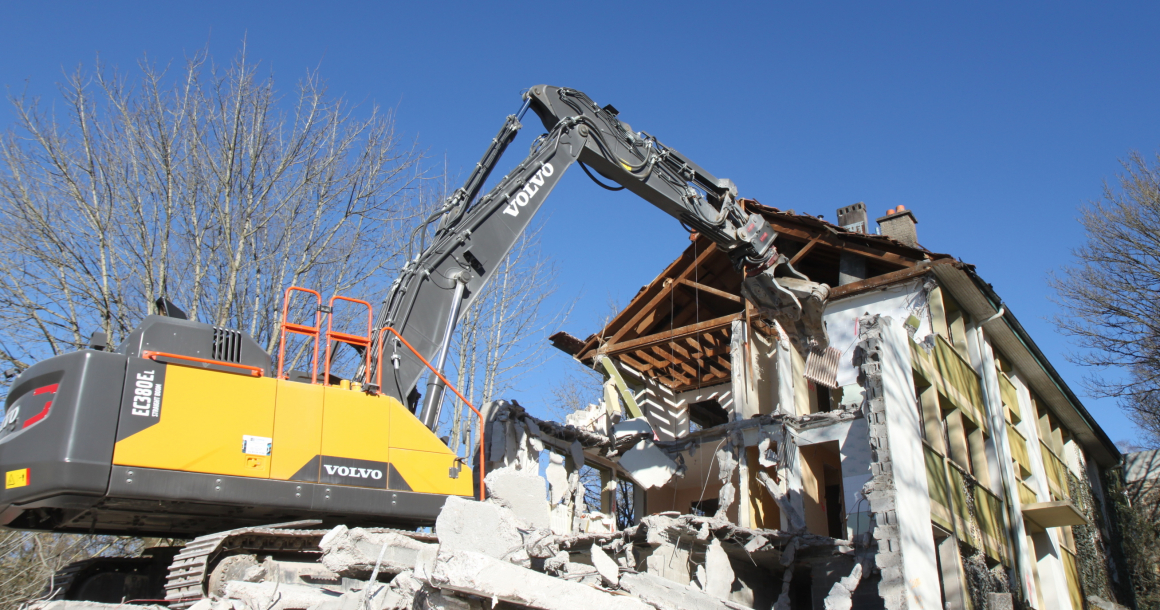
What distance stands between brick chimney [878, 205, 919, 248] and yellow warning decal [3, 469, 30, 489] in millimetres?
16228

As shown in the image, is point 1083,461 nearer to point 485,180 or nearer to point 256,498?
point 485,180

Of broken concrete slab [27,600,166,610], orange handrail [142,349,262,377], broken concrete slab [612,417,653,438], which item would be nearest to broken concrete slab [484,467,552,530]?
orange handrail [142,349,262,377]

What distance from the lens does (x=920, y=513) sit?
1178 centimetres

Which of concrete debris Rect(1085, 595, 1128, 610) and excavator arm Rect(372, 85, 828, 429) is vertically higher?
excavator arm Rect(372, 85, 828, 429)

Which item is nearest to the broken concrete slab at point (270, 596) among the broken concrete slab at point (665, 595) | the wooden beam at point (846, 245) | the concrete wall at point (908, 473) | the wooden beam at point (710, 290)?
the broken concrete slab at point (665, 595)

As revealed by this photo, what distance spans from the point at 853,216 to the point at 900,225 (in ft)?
4.09

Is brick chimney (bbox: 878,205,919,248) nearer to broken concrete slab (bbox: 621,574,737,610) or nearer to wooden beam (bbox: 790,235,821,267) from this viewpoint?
wooden beam (bbox: 790,235,821,267)

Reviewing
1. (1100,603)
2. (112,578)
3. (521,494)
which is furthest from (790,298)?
(1100,603)

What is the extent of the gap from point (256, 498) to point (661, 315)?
13.5 m

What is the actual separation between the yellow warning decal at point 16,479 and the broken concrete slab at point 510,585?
3.34 meters

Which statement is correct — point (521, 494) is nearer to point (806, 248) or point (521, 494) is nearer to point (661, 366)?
point (806, 248)

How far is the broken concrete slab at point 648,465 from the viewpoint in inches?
658

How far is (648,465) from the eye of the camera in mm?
16875

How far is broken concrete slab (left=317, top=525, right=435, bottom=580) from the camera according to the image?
748 cm
